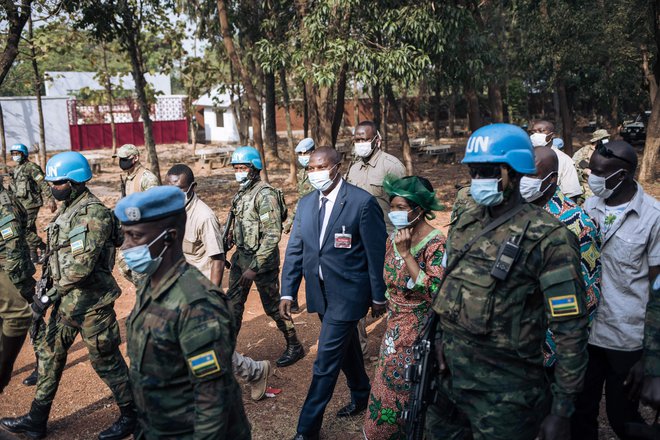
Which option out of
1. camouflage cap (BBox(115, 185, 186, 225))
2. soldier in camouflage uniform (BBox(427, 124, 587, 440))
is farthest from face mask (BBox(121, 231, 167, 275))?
soldier in camouflage uniform (BBox(427, 124, 587, 440))

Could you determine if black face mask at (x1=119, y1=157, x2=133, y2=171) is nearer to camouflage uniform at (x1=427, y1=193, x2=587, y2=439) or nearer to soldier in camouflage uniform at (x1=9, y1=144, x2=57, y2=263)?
soldier in camouflage uniform at (x1=9, y1=144, x2=57, y2=263)

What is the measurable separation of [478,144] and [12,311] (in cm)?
316

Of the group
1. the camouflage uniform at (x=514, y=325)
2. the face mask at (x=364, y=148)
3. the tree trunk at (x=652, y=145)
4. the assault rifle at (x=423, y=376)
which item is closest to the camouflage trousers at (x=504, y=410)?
the camouflage uniform at (x=514, y=325)

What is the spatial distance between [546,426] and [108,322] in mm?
3262

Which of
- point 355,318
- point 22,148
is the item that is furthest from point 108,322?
point 22,148

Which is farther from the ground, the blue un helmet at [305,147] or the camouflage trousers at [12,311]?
the blue un helmet at [305,147]

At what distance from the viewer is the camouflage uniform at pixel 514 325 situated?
2.71m

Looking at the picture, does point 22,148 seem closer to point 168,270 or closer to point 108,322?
point 108,322

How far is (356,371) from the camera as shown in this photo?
195 inches

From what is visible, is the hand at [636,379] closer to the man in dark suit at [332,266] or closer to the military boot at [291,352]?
the man in dark suit at [332,266]

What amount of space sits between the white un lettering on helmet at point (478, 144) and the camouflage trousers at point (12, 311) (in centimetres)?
308

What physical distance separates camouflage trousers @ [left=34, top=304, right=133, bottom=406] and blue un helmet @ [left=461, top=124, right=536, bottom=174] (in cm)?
305

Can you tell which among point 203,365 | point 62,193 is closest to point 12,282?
point 62,193

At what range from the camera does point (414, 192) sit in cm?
409
